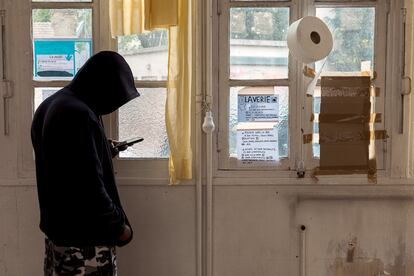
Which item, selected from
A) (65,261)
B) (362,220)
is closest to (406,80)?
(362,220)

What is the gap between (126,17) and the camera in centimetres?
240

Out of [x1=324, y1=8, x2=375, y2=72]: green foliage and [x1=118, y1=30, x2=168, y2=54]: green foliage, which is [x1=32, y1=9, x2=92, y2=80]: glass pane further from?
[x1=324, y1=8, x2=375, y2=72]: green foliage

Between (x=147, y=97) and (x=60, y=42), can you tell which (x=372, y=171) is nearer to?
(x=147, y=97)

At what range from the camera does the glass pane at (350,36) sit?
256 centimetres

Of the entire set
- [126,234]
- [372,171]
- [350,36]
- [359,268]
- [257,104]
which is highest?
[350,36]

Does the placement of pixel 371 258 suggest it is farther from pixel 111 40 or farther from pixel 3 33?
pixel 3 33

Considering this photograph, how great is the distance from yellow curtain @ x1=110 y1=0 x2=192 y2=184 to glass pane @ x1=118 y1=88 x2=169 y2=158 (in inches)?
4.7

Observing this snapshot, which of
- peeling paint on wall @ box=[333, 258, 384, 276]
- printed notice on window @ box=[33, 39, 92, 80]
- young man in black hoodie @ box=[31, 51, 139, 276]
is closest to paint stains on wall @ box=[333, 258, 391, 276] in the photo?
peeling paint on wall @ box=[333, 258, 384, 276]

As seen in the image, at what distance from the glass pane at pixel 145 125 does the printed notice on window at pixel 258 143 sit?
0.37 metres

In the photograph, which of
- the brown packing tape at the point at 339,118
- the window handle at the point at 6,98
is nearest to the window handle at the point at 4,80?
the window handle at the point at 6,98

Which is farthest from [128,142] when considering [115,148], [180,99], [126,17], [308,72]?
[308,72]

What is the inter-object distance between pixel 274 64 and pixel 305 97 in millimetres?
223

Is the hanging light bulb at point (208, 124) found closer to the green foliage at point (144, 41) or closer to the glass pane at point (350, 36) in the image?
the green foliage at point (144, 41)

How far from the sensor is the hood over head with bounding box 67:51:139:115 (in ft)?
6.78
